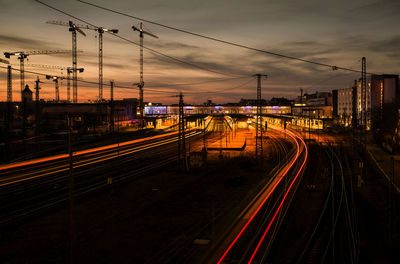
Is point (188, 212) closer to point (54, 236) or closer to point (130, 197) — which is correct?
point (130, 197)

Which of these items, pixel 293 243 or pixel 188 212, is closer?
pixel 293 243

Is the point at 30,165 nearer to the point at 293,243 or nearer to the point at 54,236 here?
the point at 54,236

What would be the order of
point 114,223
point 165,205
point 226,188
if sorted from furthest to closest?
1. point 226,188
2. point 165,205
3. point 114,223

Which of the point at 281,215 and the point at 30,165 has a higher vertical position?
the point at 30,165

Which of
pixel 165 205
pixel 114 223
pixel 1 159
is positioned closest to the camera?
pixel 114 223

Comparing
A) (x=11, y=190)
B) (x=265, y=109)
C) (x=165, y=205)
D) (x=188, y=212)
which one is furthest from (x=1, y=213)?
(x=265, y=109)

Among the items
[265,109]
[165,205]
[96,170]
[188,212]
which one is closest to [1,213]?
[165,205]

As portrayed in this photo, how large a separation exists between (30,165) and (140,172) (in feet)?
36.0

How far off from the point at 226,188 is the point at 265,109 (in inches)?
5716

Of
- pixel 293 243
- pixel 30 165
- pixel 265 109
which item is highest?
pixel 265 109

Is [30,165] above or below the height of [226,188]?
above

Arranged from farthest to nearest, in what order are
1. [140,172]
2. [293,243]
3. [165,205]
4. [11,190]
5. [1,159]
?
[1,159], [140,172], [11,190], [165,205], [293,243]

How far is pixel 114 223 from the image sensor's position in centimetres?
1908

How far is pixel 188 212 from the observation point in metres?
21.3
